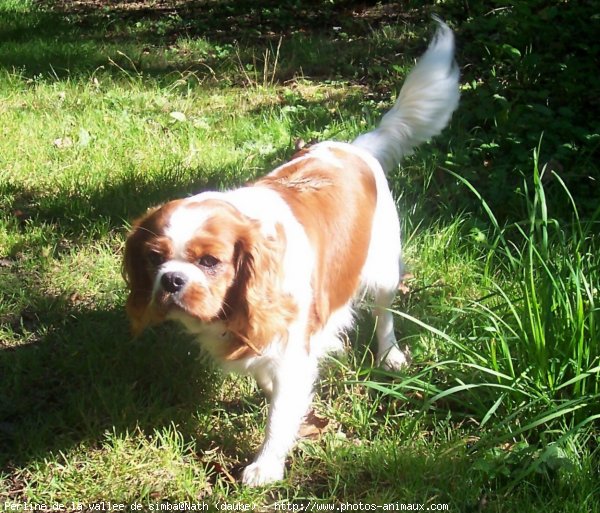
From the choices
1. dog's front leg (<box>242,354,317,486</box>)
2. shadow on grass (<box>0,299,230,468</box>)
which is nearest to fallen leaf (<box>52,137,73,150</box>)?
shadow on grass (<box>0,299,230,468</box>)

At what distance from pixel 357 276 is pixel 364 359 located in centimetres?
38

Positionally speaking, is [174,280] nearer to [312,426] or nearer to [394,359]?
[312,426]

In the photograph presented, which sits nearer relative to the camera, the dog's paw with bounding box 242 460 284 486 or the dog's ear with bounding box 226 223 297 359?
the dog's ear with bounding box 226 223 297 359

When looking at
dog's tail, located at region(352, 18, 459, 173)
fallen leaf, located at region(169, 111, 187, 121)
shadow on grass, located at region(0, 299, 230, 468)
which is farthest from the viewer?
fallen leaf, located at region(169, 111, 187, 121)

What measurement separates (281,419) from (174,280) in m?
0.72

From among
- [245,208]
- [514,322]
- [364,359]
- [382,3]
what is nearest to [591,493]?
[514,322]

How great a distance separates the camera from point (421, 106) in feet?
11.8

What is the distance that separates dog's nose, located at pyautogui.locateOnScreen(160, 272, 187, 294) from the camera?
236 centimetres

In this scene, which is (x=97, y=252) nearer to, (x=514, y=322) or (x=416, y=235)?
(x=416, y=235)

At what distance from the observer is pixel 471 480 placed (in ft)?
8.63

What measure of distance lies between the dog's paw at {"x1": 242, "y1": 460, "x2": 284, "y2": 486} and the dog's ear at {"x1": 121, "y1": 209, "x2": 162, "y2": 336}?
64 centimetres

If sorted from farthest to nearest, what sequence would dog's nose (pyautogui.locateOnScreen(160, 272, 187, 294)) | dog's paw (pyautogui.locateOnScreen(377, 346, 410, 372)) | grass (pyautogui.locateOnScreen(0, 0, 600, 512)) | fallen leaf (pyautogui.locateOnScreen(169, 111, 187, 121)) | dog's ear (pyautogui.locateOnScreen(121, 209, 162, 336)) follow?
fallen leaf (pyautogui.locateOnScreen(169, 111, 187, 121)) < dog's paw (pyautogui.locateOnScreen(377, 346, 410, 372)) < grass (pyautogui.locateOnScreen(0, 0, 600, 512)) < dog's ear (pyautogui.locateOnScreen(121, 209, 162, 336)) < dog's nose (pyautogui.locateOnScreen(160, 272, 187, 294))

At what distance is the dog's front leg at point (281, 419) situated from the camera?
8.95 ft

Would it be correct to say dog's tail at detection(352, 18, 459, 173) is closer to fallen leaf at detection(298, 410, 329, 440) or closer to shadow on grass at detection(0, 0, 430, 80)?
fallen leaf at detection(298, 410, 329, 440)
